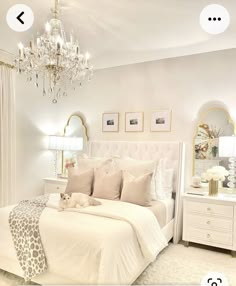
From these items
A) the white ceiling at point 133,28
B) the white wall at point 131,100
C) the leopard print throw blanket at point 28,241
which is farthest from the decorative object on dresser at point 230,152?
the leopard print throw blanket at point 28,241

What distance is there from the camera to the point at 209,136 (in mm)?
3529

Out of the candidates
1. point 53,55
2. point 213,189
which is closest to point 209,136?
point 213,189

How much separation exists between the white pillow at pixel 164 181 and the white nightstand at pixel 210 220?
0.25 metres

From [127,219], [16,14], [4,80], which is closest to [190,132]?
[127,219]

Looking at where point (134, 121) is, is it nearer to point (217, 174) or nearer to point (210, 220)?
point (217, 174)

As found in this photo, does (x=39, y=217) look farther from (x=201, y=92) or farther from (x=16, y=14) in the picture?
(x=201, y=92)

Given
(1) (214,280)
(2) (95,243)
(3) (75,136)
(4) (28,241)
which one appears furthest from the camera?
(3) (75,136)

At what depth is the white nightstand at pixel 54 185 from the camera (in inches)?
168

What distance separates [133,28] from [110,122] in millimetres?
1817

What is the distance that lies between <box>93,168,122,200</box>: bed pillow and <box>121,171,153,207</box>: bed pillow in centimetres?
12

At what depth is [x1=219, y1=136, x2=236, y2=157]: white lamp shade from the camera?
10.0 feet

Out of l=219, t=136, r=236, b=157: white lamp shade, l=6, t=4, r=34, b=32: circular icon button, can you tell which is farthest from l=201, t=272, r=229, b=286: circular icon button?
l=6, t=4, r=34, b=32: circular icon button

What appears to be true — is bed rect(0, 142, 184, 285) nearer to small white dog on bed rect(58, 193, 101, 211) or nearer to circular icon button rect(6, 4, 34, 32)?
small white dog on bed rect(58, 193, 101, 211)

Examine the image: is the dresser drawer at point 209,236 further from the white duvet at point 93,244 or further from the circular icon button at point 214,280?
the white duvet at point 93,244
